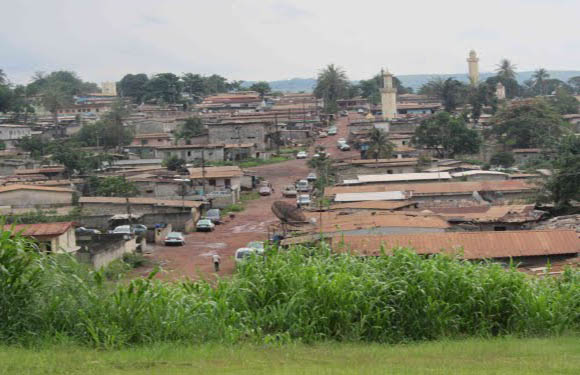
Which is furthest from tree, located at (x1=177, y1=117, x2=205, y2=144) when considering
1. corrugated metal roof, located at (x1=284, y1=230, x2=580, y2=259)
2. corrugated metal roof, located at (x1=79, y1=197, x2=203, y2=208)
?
corrugated metal roof, located at (x1=284, y1=230, x2=580, y2=259)

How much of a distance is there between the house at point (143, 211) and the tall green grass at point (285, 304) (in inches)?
782

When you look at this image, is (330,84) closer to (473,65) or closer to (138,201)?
(473,65)

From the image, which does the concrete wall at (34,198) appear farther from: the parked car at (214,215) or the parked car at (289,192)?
the parked car at (289,192)

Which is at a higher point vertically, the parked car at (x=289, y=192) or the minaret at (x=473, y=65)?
the minaret at (x=473, y=65)

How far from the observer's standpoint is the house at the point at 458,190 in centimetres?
3136

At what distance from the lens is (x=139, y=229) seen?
91.4 feet

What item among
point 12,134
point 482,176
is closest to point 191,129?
point 12,134

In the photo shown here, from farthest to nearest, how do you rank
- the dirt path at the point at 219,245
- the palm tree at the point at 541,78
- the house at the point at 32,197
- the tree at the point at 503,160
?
1. the palm tree at the point at 541,78
2. the tree at the point at 503,160
3. the house at the point at 32,197
4. the dirt path at the point at 219,245

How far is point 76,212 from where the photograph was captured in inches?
1262

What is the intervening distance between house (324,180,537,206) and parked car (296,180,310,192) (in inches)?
267

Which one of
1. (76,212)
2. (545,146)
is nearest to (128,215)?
(76,212)

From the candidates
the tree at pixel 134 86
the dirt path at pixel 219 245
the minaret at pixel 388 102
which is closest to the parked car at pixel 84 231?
the dirt path at pixel 219 245

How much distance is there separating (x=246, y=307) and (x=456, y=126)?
41.9 metres

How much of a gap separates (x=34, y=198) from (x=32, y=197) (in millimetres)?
104
